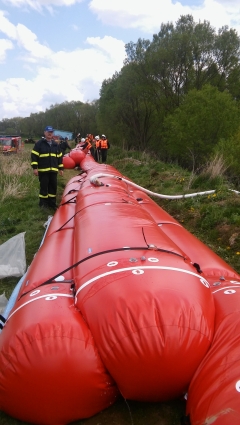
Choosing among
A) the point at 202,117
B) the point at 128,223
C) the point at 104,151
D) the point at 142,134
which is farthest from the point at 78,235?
the point at 142,134

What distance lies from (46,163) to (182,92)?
21186mm

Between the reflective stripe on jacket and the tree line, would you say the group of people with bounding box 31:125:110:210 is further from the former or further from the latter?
the tree line

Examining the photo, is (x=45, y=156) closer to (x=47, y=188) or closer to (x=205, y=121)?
(x=47, y=188)

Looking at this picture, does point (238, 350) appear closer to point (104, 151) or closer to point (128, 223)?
point (128, 223)

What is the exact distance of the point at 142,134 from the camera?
2883 centimetres

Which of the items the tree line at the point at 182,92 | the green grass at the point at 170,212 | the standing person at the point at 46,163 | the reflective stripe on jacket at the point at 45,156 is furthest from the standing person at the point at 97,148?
the reflective stripe on jacket at the point at 45,156

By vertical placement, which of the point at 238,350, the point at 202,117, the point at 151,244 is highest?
the point at 202,117

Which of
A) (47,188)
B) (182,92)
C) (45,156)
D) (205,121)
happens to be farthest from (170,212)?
(182,92)

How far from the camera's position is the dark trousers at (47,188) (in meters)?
6.43

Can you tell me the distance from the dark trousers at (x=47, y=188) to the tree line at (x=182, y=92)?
12571 millimetres

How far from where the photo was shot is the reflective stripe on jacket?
6160 mm

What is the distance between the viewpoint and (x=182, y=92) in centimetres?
2473

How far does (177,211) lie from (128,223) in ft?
12.0

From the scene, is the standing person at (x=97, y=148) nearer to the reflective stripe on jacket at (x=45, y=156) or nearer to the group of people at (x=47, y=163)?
the group of people at (x=47, y=163)
